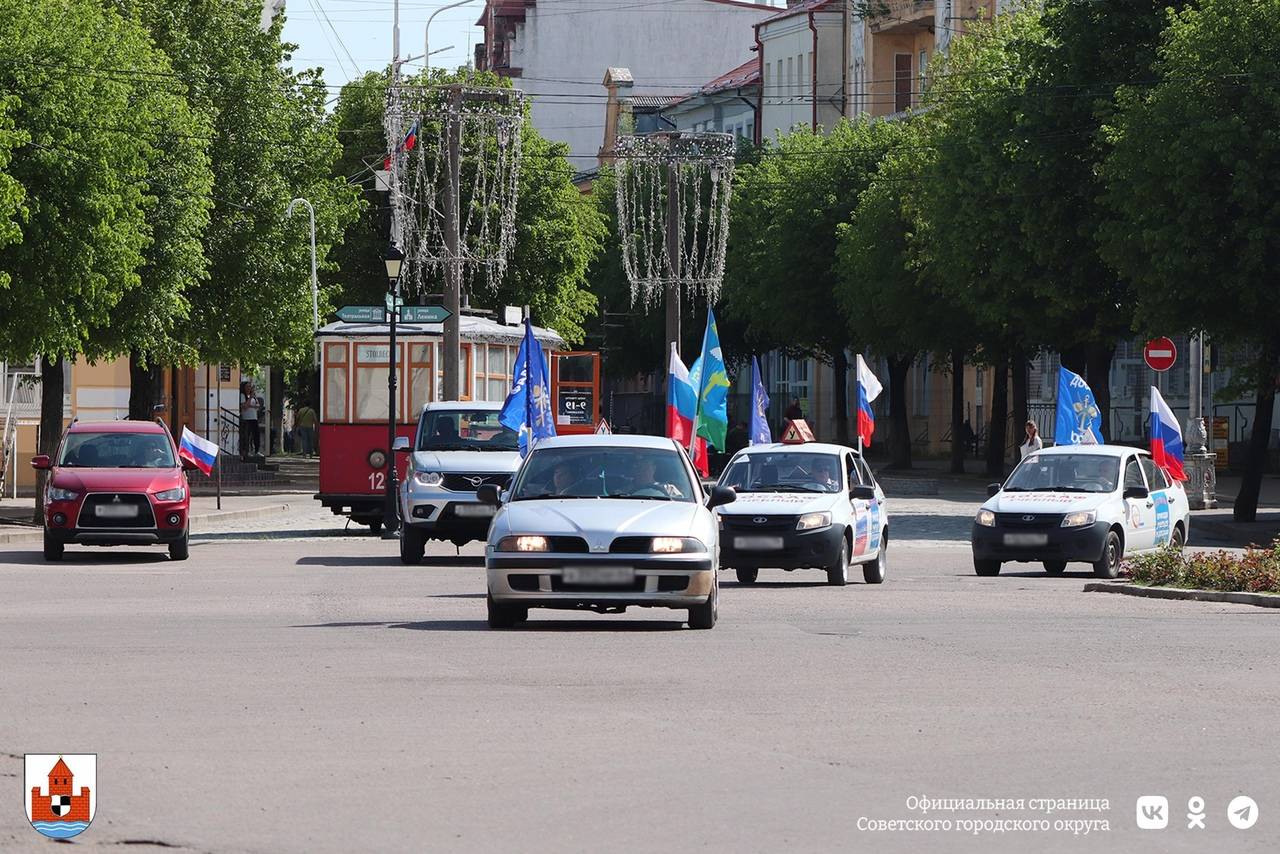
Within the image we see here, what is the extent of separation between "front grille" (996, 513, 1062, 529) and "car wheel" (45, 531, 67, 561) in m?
11.9

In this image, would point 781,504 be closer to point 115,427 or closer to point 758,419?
point 115,427

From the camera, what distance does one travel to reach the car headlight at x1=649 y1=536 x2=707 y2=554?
17781 millimetres

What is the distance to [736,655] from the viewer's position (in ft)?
52.6

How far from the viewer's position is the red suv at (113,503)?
96.2ft

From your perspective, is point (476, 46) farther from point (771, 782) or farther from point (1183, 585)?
point (771, 782)

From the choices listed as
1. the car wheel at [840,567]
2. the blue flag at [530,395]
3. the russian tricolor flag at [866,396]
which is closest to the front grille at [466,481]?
the blue flag at [530,395]

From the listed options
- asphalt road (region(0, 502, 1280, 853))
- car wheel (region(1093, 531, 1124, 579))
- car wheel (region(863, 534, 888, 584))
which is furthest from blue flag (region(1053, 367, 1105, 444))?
asphalt road (region(0, 502, 1280, 853))

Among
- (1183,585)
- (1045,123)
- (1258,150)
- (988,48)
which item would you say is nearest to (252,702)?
(1183,585)

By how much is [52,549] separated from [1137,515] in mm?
13640

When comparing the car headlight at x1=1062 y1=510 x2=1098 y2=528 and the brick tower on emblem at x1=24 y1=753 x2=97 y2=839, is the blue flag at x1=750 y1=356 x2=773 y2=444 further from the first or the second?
the brick tower on emblem at x1=24 y1=753 x2=97 y2=839

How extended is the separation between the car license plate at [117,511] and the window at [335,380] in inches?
273

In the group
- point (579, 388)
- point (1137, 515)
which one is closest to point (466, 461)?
point (1137, 515)

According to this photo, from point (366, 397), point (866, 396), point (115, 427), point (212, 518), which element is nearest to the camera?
point (115, 427)

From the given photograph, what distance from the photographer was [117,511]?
2936 cm
